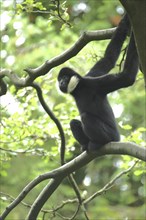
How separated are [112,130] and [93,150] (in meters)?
0.83

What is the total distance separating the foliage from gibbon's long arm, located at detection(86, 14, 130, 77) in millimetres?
918

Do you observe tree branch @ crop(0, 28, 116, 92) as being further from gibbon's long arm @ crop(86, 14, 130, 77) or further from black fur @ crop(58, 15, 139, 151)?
black fur @ crop(58, 15, 139, 151)

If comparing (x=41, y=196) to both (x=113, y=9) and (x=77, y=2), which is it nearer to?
(x=77, y=2)

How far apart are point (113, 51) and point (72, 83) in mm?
816

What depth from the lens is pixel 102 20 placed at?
575 inches

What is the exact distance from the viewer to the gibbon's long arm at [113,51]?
5.60 meters

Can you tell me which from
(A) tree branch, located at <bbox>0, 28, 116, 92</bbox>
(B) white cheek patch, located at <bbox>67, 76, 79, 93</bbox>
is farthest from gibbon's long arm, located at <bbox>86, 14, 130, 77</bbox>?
(B) white cheek patch, located at <bbox>67, 76, 79, 93</bbox>

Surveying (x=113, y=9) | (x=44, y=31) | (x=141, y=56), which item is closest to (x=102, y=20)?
(x=113, y=9)

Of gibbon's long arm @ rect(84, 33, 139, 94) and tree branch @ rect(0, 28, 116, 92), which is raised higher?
tree branch @ rect(0, 28, 116, 92)

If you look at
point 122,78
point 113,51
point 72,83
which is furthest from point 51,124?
point 122,78

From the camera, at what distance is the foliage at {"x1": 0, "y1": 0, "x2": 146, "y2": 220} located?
8086mm

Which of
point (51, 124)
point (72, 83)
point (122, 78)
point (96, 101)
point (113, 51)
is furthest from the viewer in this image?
point (51, 124)

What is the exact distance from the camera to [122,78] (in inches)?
223

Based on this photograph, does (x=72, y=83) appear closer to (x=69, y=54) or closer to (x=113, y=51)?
(x=113, y=51)
